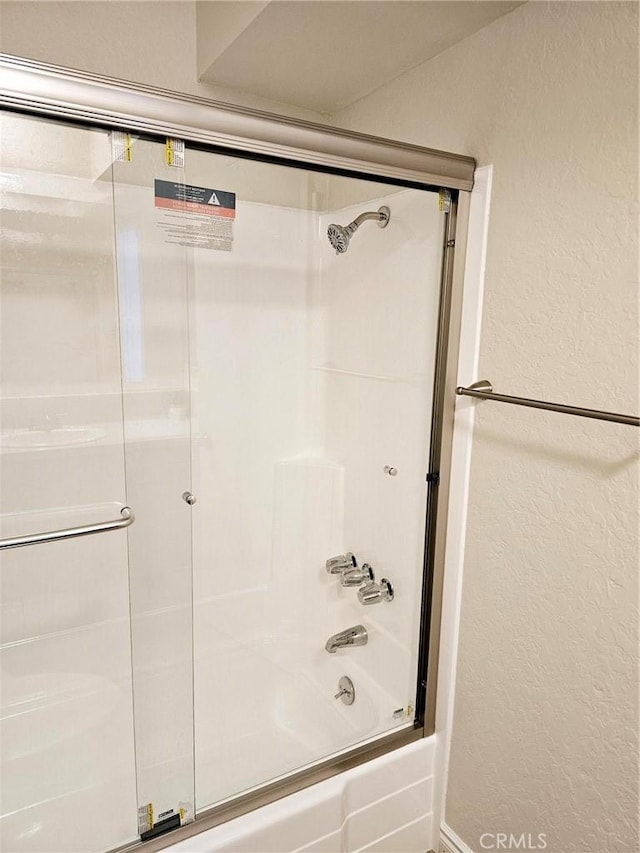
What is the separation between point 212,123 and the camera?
1147 millimetres

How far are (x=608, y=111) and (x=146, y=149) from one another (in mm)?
897

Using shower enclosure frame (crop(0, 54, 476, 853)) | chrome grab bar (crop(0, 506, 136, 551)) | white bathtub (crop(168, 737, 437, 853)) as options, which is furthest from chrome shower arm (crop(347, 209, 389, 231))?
white bathtub (crop(168, 737, 437, 853))

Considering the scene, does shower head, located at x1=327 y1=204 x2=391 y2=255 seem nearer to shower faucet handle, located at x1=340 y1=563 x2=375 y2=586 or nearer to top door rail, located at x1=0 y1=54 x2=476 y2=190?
top door rail, located at x1=0 y1=54 x2=476 y2=190

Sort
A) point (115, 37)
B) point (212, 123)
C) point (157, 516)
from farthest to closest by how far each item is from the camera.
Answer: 1. point (115, 37)
2. point (157, 516)
3. point (212, 123)

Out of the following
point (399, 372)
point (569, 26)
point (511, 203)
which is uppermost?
point (569, 26)

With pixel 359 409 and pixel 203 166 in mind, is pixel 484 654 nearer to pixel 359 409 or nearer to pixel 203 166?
pixel 359 409

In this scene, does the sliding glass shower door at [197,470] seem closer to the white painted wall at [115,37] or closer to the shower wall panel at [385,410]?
the shower wall panel at [385,410]

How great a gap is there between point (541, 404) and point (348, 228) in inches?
33.0

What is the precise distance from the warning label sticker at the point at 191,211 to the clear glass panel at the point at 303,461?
0.07 m

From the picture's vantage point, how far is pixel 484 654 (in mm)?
1487

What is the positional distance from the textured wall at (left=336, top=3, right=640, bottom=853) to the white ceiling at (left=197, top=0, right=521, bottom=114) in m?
0.08

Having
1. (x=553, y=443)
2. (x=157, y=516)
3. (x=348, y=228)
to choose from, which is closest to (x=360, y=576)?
(x=157, y=516)

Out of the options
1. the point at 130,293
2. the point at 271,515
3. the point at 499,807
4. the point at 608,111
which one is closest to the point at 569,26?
the point at 608,111

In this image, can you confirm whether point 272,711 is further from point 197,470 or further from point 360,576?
point 197,470
